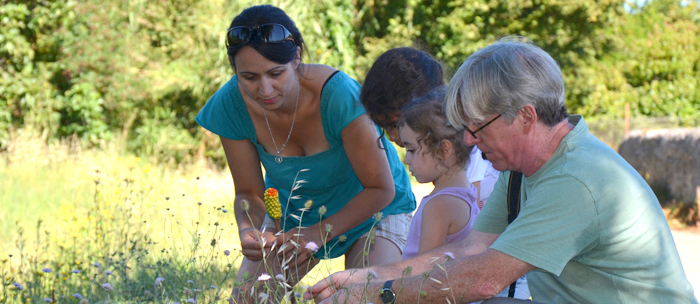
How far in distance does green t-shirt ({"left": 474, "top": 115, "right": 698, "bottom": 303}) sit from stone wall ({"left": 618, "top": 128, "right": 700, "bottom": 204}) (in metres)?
7.56

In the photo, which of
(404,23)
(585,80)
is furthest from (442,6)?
(585,80)

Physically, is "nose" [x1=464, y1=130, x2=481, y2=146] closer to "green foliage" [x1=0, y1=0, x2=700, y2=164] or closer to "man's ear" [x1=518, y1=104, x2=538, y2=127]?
"man's ear" [x1=518, y1=104, x2=538, y2=127]

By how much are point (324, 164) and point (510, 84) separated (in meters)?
1.40

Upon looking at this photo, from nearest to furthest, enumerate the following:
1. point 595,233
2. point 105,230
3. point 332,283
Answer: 1. point 595,233
2. point 332,283
3. point 105,230

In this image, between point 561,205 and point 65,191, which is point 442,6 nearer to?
point 65,191

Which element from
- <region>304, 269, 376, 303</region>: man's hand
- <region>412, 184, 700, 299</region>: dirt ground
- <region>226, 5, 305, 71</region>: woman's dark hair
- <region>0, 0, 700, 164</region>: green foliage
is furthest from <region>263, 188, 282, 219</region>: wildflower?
<region>0, 0, 700, 164</region>: green foliage

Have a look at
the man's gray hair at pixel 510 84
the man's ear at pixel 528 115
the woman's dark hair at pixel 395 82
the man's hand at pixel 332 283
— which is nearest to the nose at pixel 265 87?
the woman's dark hair at pixel 395 82

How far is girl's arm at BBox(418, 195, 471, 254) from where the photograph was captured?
269 cm

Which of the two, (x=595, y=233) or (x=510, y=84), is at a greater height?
(x=510, y=84)

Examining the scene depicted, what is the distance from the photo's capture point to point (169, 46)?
13.3m

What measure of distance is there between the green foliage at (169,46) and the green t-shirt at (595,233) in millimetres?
10307

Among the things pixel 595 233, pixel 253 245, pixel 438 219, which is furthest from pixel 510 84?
pixel 253 245

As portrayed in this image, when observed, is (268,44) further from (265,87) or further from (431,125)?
(431,125)

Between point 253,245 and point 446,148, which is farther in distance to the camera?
point 253,245
